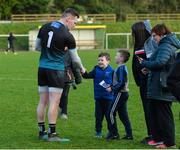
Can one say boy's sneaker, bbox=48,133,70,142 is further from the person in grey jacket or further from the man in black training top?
the person in grey jacket

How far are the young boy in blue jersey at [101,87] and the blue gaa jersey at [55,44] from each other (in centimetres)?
75

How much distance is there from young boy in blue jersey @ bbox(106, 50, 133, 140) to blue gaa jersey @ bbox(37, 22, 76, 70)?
0.87 metres

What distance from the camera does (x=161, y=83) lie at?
808 cm

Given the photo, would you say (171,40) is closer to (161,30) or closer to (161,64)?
(161,30)

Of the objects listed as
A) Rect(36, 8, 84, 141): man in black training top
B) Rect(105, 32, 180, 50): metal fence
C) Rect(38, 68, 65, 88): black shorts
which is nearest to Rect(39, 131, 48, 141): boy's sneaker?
Rect(36, 8, 84, 141): man in black training top

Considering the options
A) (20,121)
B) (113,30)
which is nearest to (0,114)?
(20,121)

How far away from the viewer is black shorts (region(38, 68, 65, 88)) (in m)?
8.73

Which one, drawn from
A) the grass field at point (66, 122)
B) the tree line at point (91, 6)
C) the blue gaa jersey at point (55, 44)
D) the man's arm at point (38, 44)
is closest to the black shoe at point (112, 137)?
the grass field at point (66, 122)

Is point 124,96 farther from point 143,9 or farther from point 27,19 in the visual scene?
point 143,9

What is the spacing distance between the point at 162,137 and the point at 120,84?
1137 millimetres

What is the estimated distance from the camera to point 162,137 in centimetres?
841

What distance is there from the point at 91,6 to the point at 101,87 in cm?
7822

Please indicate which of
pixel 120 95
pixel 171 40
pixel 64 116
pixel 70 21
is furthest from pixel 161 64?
pixel 64 116

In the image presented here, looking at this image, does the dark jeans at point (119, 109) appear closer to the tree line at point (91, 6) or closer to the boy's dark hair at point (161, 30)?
the boy's dark hair at point (161, 30)
